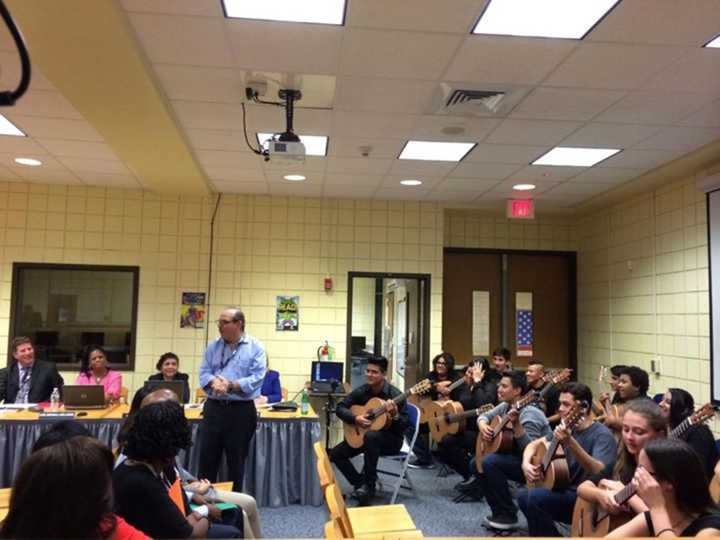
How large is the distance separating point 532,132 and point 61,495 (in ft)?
12.0

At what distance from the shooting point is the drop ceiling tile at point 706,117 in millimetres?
3494

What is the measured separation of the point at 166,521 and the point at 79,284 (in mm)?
4859

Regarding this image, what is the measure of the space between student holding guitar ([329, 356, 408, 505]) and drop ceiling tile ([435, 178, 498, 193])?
1.92 meters

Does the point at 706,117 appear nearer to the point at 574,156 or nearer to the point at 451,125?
the point at 574,156

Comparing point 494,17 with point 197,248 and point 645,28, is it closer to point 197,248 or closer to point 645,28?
point 645,28

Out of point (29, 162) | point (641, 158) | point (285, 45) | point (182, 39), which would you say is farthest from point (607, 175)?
point (29, 162)

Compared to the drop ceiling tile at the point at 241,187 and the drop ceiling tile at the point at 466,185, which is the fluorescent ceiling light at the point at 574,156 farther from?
the drop ceiling tile at the point at 241,187

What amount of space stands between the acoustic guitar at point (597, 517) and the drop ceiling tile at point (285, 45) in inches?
98.0

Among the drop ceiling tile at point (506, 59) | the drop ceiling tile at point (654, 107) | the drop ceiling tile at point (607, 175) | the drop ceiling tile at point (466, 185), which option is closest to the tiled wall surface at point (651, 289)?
the drop ceiling tile at point (607, 175)

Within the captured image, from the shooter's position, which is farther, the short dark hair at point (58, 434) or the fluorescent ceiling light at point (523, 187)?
the fluorescent ceiling light at point (523, 187)

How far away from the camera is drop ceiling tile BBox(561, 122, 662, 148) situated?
3.88 m

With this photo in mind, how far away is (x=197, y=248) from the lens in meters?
6.27

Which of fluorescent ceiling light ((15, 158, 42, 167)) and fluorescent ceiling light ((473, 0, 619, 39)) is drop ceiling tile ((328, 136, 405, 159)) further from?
fluorescent ceiling light ((15, 158, 42, 167))

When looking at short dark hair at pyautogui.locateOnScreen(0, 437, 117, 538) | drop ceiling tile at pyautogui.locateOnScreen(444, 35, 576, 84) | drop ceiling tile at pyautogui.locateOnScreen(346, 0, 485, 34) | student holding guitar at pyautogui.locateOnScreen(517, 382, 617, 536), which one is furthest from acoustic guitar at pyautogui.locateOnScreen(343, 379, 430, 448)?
short dark hair at pyautogui.locateOnScreen(0, 437, 117, 538)
